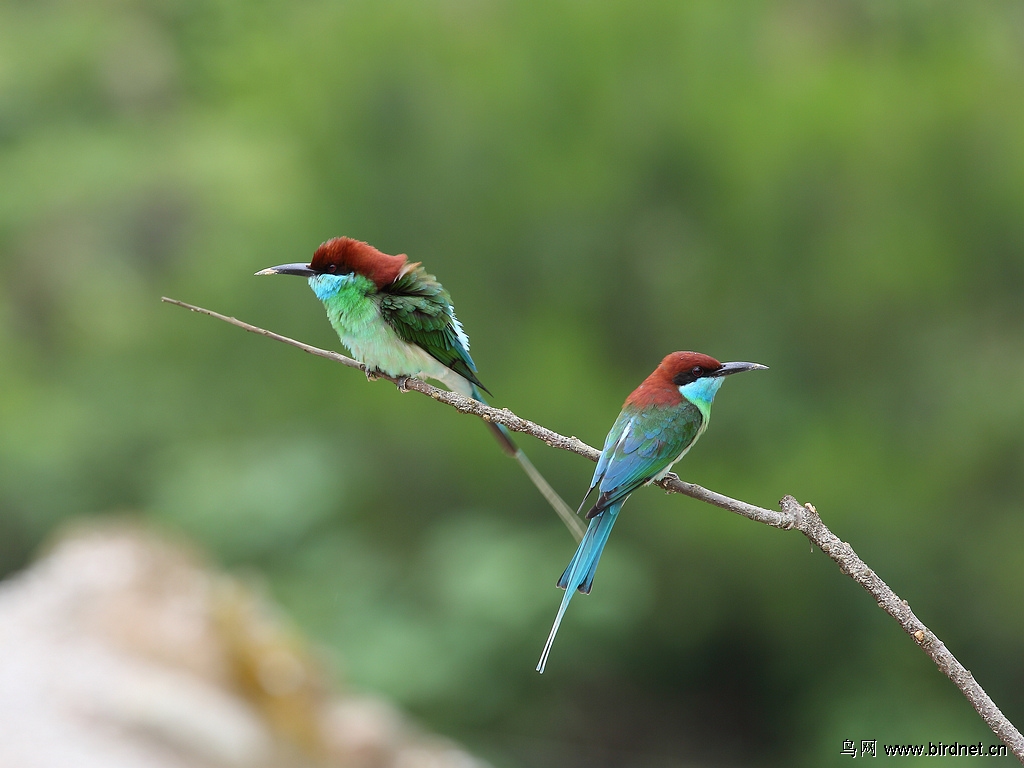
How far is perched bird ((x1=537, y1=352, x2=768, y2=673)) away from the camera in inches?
40.5

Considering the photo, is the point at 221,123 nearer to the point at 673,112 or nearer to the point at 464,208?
the point at 464,208

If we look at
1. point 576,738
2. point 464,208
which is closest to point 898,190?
point 464,208

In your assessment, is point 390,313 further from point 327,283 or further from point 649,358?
point 649,358

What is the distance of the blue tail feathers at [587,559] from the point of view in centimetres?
87

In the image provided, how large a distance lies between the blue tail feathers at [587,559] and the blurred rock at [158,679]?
182cm

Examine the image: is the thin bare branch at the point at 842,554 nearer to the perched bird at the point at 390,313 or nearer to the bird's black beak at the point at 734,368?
the bird's black beak at the point at 734,368

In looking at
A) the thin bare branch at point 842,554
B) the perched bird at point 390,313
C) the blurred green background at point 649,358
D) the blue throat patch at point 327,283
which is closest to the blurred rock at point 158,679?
the blurred green background at point 649,358

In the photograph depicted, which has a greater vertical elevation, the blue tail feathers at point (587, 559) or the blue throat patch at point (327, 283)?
the blue throat patch at point (327, 283)

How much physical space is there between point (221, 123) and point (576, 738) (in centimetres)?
505

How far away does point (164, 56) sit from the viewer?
831 cm

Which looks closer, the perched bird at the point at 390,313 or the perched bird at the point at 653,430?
the perched bird at the point at 653,430

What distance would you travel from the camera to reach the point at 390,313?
53.4 inches

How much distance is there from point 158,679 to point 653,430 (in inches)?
84.5

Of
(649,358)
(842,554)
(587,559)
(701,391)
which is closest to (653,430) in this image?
(701,391)
